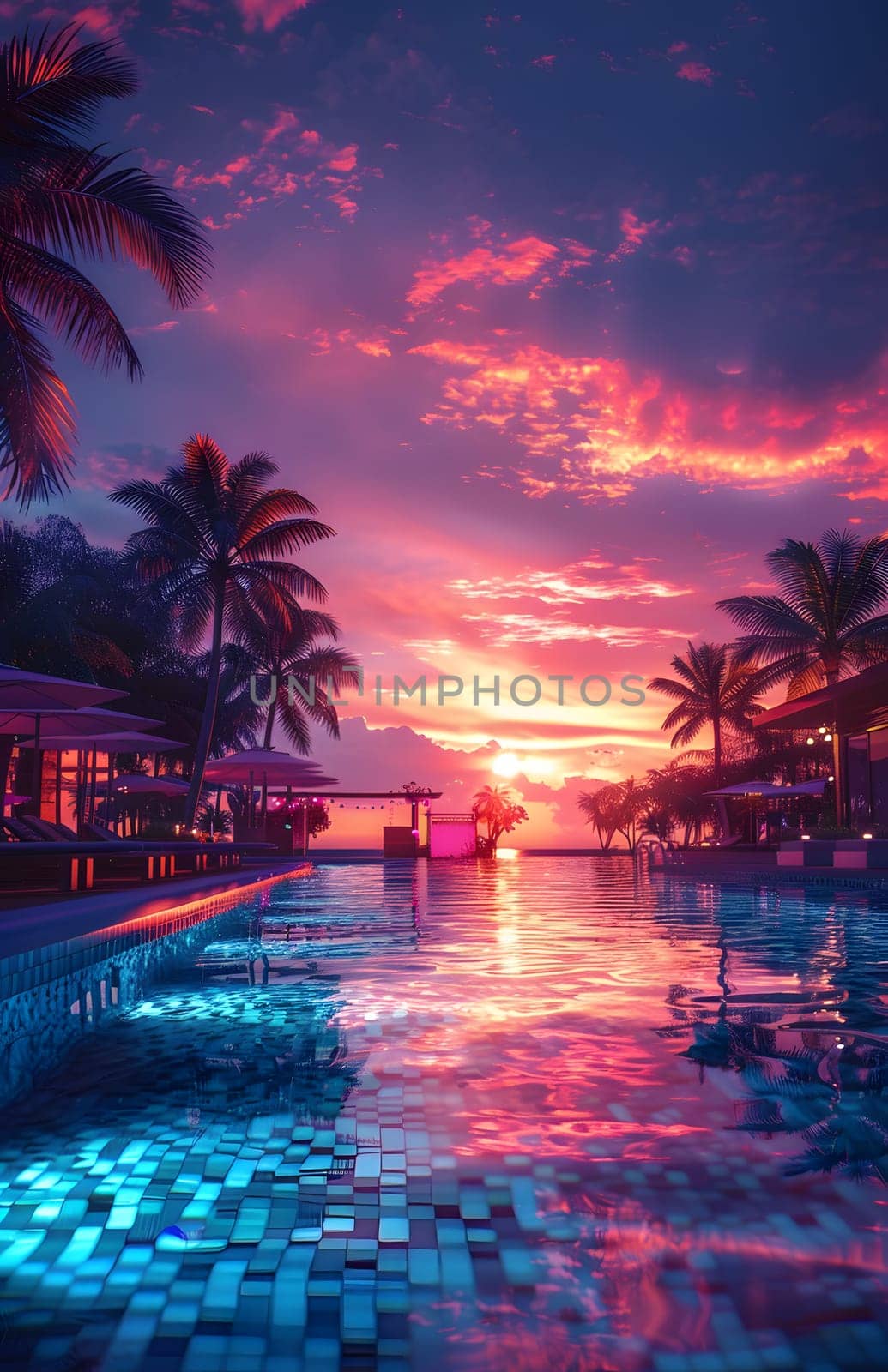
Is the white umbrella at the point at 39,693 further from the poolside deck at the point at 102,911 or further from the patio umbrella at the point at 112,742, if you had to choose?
the patio umbrella at the point at 112,742

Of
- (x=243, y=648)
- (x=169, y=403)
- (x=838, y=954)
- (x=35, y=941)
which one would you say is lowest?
(x=838, y=954)

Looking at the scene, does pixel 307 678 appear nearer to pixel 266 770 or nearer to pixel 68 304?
pixel 266 770

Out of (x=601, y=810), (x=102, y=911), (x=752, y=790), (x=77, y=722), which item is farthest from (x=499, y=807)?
(x=102, y=911)

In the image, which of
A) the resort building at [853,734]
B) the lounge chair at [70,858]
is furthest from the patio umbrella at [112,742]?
the resort building at [853,734]

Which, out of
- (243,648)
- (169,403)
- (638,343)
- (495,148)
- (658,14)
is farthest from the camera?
(243,648)

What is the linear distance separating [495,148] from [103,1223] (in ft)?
60.4

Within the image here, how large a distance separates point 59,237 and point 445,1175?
34.0ft

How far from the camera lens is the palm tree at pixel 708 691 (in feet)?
129

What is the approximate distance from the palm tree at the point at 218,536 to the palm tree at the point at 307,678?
7.97 m

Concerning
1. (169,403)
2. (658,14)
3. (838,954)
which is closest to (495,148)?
(658,14)

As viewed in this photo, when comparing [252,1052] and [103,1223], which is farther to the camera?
[252,1052]

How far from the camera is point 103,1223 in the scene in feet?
9.16

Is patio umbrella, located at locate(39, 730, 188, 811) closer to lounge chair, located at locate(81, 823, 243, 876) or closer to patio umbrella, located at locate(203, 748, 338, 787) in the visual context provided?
lounge chair, located at locate(81, 823, 243, 876)

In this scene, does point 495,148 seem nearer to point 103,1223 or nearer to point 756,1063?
point 756,1063
